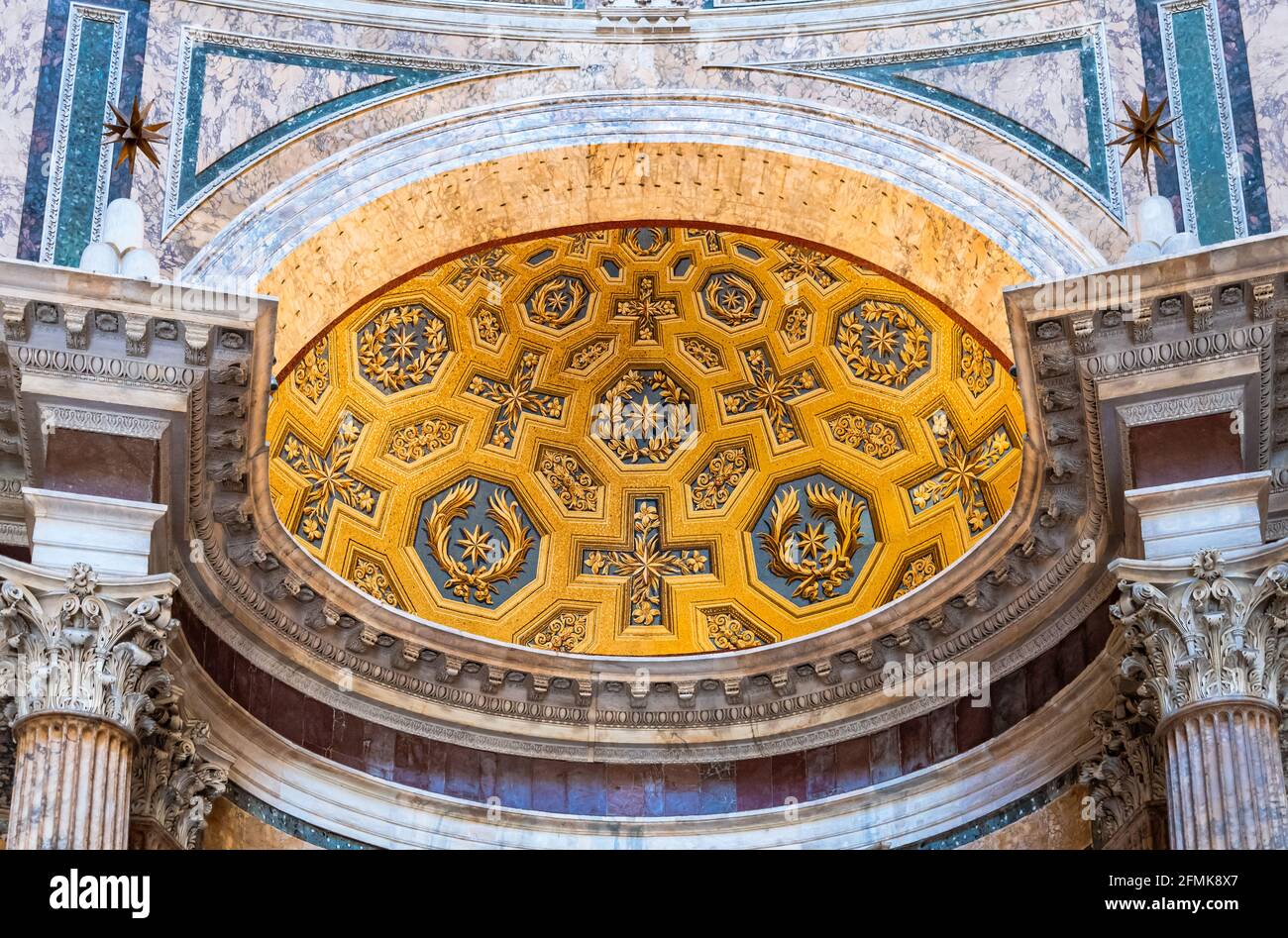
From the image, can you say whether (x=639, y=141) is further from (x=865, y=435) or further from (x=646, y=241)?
(x=865, y=435)

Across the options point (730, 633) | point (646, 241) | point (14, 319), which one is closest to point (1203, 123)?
point (646, 241)

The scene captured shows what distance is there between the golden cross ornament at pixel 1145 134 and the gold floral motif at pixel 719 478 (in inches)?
185

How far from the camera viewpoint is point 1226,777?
13.4 m

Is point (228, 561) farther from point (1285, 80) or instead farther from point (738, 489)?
point (1285, 80)

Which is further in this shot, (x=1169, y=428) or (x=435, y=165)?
(x=435, y=165)

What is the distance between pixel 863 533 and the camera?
1969 cm

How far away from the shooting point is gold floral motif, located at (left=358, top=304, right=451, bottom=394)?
19.1m

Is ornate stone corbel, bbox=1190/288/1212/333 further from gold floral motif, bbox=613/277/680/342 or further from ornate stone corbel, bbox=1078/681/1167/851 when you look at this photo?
gold floral motif, bbox=613/277/680/342

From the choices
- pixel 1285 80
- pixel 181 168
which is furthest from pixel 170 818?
pixel 1285 80

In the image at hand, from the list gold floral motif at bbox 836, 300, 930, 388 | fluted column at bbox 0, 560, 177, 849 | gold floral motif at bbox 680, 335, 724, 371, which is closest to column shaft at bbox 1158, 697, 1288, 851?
gold floral motif at bbox 836, 300, 930, 388

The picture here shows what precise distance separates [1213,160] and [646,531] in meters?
6.15

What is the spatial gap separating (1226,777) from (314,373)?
8.56 m

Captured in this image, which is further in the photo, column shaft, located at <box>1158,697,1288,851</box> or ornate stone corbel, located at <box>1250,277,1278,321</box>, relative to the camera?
ornate stone corbel, located at <box>1250,277,1278,321</box>

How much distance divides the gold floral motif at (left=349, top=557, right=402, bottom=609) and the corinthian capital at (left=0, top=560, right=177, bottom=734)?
4.96 meters
